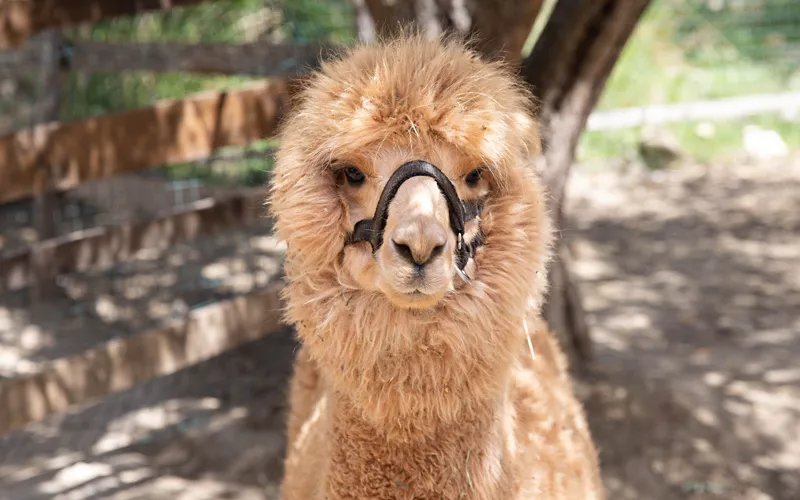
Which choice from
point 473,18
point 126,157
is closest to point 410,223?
point 473,18

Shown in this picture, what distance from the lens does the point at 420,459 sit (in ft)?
6.98

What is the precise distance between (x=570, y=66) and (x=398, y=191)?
2.35m

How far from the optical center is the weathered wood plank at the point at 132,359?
3.45 m

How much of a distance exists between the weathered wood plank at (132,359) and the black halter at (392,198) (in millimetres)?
1081

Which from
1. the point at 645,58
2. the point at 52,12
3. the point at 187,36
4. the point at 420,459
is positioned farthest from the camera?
the point at 645,58

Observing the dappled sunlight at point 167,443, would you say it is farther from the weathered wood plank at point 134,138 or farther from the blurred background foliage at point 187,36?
the blurred background foliage at point 187,36

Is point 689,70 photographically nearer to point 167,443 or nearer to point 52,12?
point 167,443

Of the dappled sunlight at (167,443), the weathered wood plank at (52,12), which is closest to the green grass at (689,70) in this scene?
the dappled sunlight at (167,443)

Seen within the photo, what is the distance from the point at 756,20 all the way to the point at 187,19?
10.2 metres

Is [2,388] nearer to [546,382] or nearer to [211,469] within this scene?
[211,469]

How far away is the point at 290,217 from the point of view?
2.19 m

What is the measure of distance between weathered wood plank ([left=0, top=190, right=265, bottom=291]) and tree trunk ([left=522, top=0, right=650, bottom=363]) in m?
2.36

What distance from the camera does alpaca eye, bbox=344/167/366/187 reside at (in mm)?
2152

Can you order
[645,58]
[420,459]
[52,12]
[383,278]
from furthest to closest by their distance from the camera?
1. [645,58]
2. [52,12]
3. [420,459]
4. [383,278]
